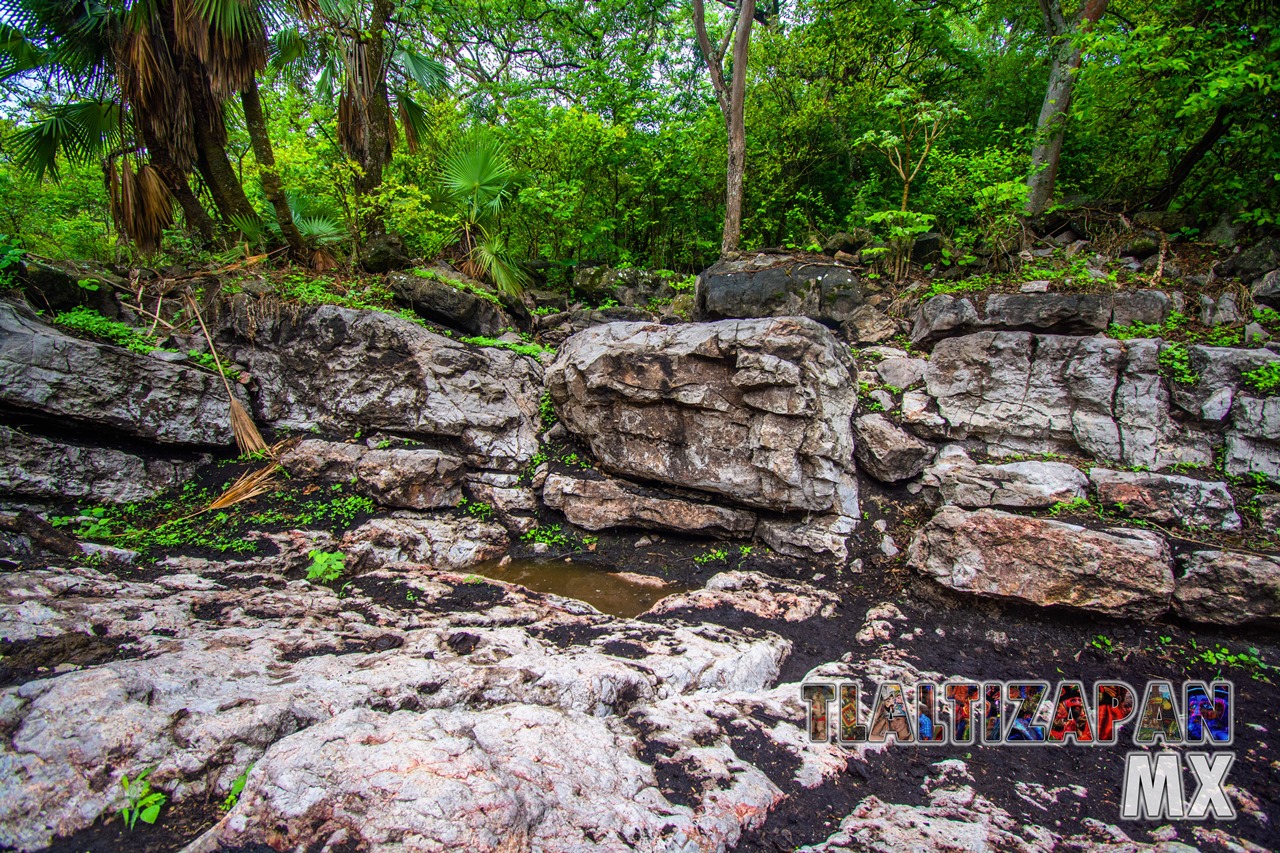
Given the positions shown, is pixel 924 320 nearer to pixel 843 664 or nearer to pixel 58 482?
pixel 843 664

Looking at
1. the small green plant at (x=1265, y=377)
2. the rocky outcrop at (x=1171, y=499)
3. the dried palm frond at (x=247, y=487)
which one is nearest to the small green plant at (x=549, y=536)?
the dried palm frond at (x=247, y=487)

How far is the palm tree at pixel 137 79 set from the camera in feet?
19.1

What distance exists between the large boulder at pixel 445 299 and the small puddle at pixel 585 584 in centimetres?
385

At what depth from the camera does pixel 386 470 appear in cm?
573

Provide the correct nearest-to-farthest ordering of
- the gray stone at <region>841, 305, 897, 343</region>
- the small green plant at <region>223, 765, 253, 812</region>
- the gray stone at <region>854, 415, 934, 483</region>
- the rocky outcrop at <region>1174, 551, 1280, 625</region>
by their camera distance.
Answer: the small green plant at <region>223, 765, 253, 812</region> → the rocky outcrop at <region>1174, 551, 1280, 625</region> → the gray stone at <region>854, 415, 934, 483</region> → the gray stone at <region>841, 305, 897, 343</region>

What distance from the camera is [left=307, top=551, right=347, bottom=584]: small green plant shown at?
4.45m

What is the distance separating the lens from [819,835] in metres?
2.40

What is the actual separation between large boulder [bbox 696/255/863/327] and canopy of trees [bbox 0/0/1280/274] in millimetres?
1255

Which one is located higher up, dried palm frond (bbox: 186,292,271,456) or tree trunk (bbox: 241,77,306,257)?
tree trunk (bbox: 241,77,306,257)

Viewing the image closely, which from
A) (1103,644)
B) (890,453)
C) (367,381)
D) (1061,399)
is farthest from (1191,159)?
(367,381)

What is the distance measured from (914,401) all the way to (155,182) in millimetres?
10179

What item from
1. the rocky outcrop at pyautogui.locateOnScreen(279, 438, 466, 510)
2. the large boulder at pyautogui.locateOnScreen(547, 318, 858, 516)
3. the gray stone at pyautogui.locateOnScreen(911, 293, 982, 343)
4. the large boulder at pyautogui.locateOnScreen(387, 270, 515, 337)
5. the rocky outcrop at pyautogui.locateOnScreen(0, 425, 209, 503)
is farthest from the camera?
the large boulder at pyautogui.locateOnScreen(387, 270, 515, 337)

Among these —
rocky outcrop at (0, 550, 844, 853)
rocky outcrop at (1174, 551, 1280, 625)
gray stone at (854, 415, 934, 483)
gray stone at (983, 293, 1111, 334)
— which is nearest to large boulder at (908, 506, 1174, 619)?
rocky outcrop at (1174, 551, 1280, 625)

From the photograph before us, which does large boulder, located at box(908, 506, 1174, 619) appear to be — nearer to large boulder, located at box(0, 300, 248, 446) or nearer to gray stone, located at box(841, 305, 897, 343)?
gray stone, located at box(841, 305, 897, 343)
